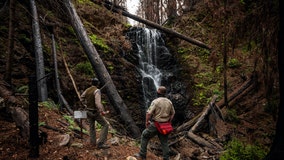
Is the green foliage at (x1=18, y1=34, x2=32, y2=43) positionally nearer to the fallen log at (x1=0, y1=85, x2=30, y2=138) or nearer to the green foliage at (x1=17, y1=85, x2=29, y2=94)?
the green foliage at (x1=17, y1=85, x2=29, y2=94)

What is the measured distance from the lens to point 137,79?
46.2 feet

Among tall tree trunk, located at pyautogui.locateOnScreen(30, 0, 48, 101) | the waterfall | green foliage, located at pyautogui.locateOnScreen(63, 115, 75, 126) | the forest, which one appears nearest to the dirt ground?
the forest

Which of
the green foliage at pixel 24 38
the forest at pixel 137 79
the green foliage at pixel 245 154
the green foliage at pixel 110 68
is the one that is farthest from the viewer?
the green foliage at pixel 110 68

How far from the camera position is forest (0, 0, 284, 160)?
455 cm

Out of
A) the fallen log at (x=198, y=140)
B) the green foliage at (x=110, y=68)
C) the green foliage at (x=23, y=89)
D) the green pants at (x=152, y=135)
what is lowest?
the fallen log at (x=198, y=140)

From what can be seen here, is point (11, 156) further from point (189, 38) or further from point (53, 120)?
point (189, 38)

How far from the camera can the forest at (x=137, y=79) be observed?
14.9 feet

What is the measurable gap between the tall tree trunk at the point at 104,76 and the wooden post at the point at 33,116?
11.6 feet

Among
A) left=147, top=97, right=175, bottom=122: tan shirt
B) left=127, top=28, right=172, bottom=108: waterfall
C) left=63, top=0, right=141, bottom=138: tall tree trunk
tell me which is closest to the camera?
left=147, top=97, right=175, bottom=122: tan shirt

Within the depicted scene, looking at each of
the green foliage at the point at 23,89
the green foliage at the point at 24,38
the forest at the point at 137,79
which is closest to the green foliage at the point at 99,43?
the forest at the point at 137,79

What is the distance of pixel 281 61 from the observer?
10.6 ft

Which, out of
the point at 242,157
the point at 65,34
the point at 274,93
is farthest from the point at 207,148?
the point at 65,34

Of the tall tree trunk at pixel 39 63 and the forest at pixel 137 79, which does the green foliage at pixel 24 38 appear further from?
the tall tree trunk at pixel 39 63

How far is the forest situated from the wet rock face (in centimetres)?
8
